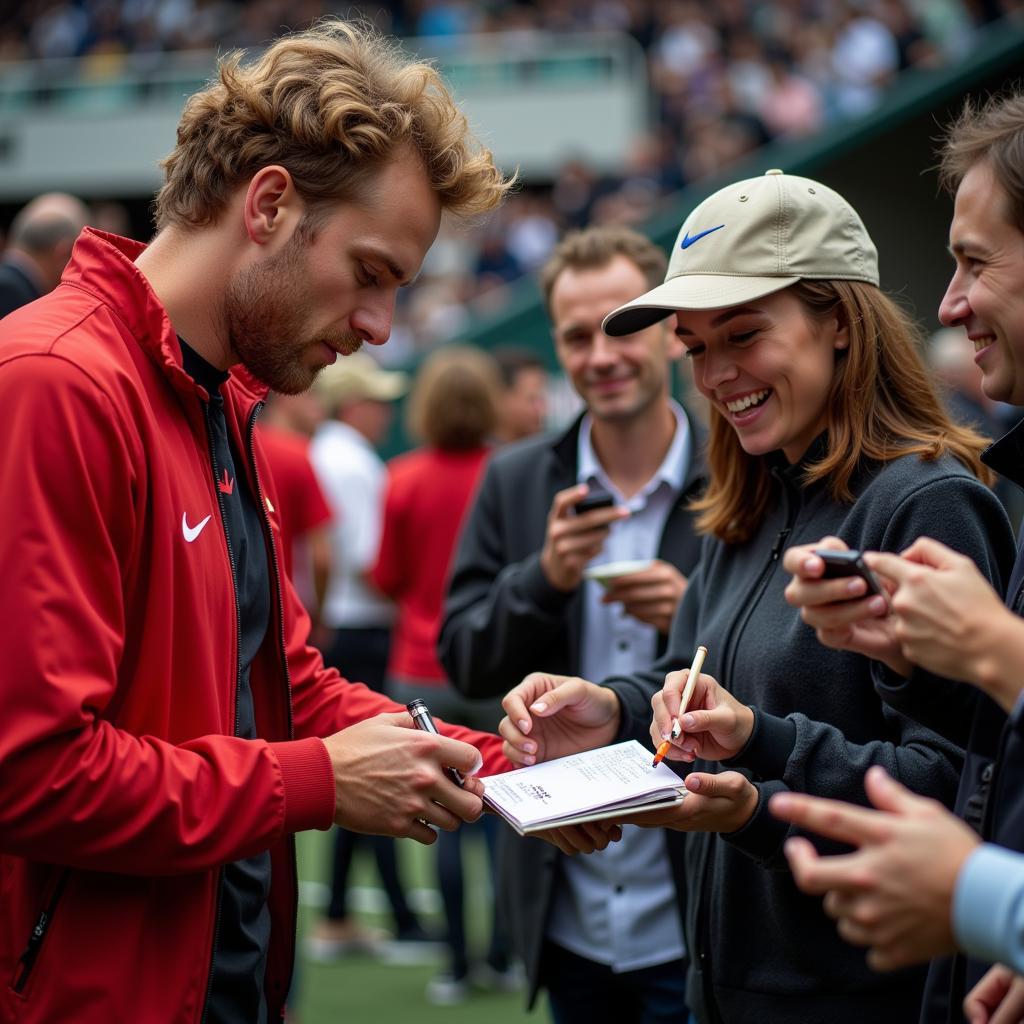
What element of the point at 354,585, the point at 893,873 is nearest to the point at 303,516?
the point at 354,585

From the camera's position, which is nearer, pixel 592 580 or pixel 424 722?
pixel 424 722

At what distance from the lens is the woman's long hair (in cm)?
252

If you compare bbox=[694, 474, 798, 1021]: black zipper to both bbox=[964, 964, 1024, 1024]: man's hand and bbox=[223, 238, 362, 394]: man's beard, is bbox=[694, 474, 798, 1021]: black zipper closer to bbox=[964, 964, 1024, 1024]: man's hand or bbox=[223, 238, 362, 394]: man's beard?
bbox=[964, 964, 1024, 1024]: man's hand

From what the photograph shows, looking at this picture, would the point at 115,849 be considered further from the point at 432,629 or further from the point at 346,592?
the point at 346,592

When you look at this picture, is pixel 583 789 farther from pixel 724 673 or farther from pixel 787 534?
pixel 787 534

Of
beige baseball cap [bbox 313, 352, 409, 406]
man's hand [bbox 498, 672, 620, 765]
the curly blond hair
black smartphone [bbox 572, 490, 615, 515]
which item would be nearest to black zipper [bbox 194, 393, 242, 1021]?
the curly blond hair

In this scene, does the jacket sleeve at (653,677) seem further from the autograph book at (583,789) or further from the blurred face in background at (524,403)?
the blurred face in background at (524,403)

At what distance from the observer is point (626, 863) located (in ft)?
11.0

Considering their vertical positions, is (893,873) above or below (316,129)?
below

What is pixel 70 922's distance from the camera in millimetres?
2068

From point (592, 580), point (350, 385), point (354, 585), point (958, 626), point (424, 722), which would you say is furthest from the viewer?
point (350, 385)

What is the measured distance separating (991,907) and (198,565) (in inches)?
54.5

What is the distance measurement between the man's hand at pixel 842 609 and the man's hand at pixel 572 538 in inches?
54.7

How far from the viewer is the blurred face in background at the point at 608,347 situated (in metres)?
3.72
